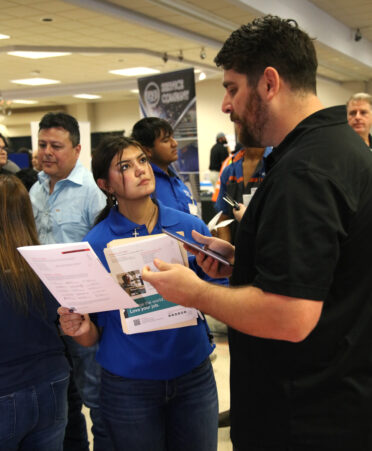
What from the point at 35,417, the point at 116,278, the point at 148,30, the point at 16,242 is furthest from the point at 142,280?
the point at 148,30

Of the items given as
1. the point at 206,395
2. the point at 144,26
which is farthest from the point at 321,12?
the point at 206,395

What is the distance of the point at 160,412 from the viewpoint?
1704 mm

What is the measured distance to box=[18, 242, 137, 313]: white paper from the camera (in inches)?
51.6

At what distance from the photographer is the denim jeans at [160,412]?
1669 mm

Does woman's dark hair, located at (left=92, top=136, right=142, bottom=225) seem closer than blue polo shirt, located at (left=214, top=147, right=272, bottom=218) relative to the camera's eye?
Yes

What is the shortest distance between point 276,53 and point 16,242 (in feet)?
3.56

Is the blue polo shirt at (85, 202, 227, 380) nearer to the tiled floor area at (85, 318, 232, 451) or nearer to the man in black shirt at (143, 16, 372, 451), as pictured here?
the man in black shirt at (143, 16, 372, 451)

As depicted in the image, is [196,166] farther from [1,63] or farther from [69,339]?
[1,63]

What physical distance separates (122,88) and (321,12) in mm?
7026

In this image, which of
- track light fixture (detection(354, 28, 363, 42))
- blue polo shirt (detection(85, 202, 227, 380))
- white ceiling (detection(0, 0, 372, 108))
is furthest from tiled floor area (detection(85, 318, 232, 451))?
track light fixture (detection(354, 28, 363, 42))

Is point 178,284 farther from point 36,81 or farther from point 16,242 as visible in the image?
point 36,81

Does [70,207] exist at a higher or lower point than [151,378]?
higher

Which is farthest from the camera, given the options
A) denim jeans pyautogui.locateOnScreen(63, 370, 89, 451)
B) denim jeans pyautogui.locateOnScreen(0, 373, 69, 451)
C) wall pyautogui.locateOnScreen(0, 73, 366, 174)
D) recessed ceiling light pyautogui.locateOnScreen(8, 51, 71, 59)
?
wall pyautogui.locateOnScreen(0, 73, 366, 174)

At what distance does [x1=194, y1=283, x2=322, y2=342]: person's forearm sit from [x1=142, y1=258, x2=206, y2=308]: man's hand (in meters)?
0.07
